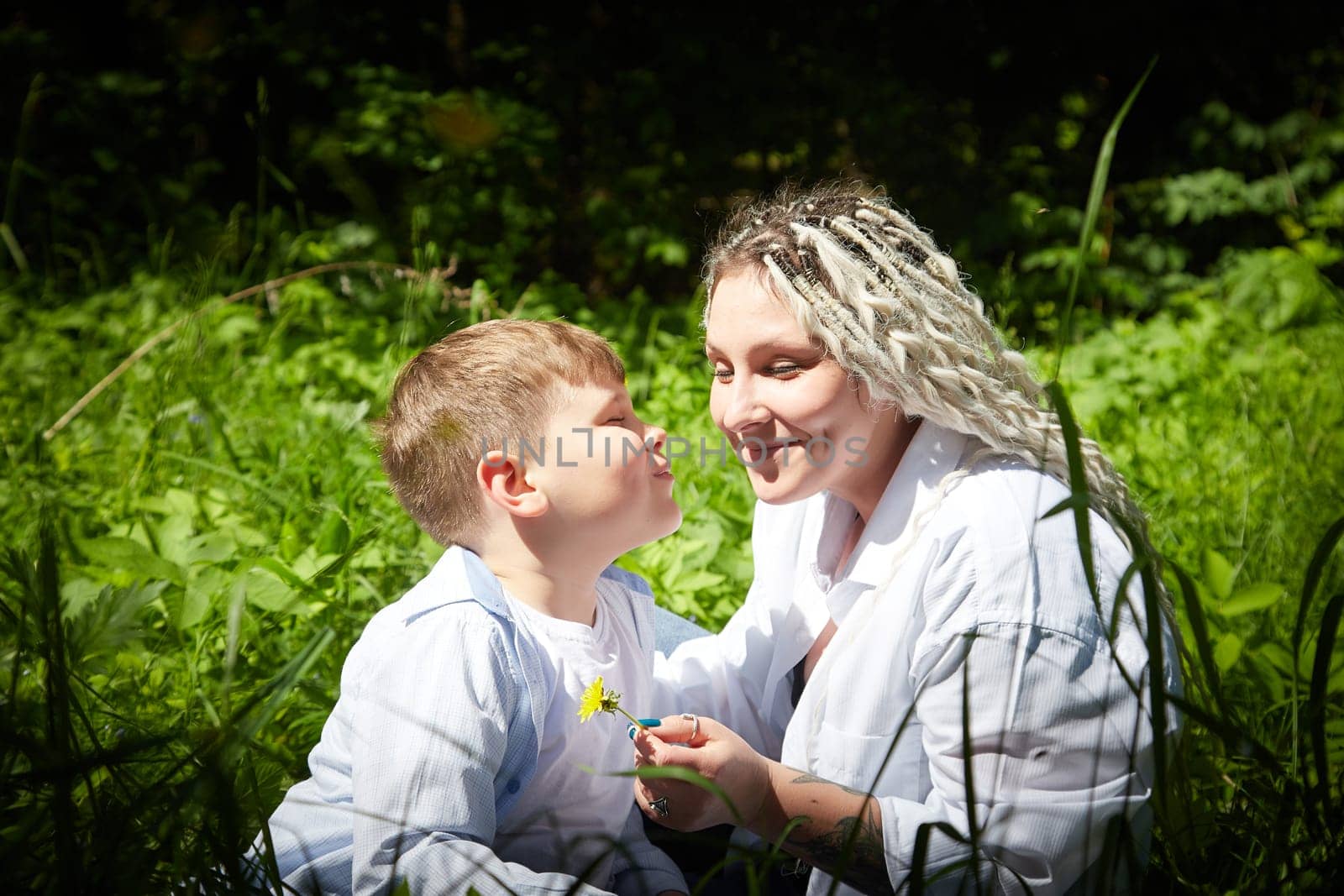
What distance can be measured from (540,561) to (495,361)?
1.12 feet

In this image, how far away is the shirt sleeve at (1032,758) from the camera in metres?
1.41

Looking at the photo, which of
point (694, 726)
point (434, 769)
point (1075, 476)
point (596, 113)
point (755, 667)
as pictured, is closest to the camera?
point (1075, 476)

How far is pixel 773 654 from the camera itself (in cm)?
196

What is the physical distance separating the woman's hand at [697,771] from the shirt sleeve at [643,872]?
0.14m

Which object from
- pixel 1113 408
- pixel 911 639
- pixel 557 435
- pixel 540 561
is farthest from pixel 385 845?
pixel 1113 408

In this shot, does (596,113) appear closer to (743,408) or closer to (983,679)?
(743,408)

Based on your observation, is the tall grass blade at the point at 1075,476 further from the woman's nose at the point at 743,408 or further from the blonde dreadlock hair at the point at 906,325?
the woman's nose at the point at 743,408

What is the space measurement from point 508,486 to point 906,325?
2.26ft

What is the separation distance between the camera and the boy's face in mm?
1695

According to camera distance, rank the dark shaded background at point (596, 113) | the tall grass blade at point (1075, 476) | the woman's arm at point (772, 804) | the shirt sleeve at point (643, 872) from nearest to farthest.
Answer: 1. the tall grass blade at point (1075, 476)
2. the woman's arm at point (772, 804)
3. the shirt sleeve at point (643, 872)
4. the dark shaded background at point (596, 113)

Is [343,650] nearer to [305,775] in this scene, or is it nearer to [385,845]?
[305,775]

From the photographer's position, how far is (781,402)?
5.51ft

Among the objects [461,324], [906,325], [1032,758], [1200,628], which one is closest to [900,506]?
[906,325]

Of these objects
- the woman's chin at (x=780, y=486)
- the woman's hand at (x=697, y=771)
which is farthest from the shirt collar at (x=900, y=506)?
the woman's hand at (x=697, y=771)
